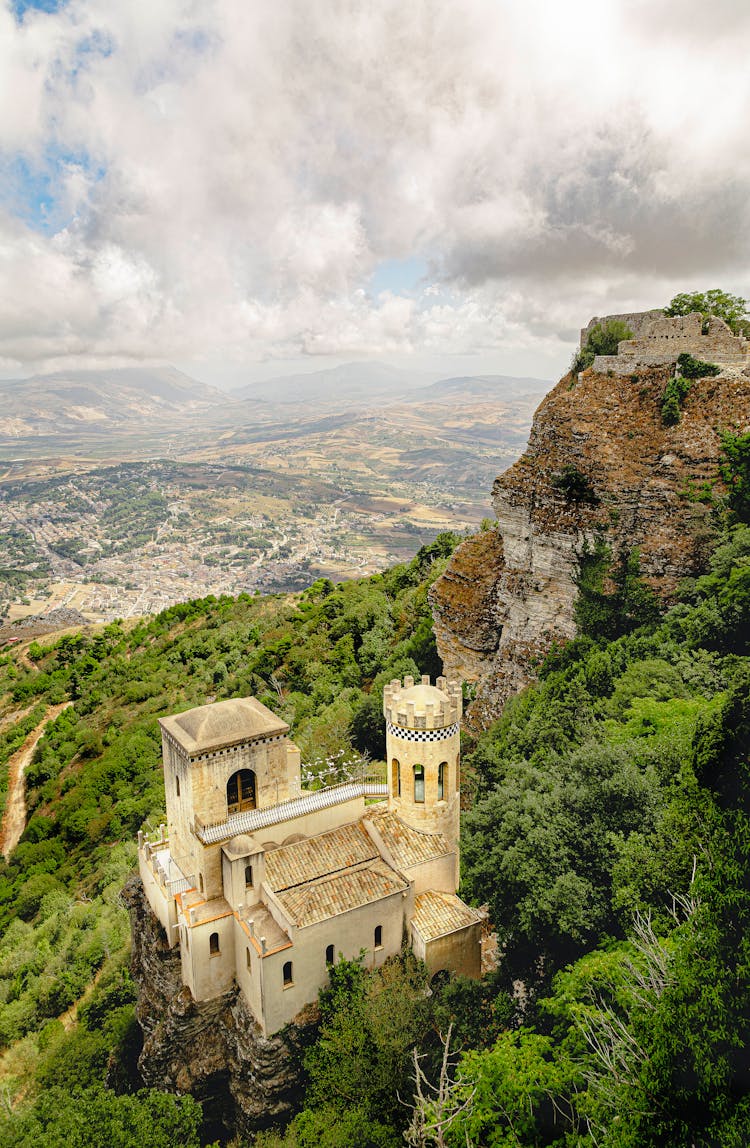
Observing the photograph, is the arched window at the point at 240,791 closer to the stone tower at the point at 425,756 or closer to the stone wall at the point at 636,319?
the stone tower at the point at 425,756

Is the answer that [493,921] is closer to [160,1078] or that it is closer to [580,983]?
[580,983]

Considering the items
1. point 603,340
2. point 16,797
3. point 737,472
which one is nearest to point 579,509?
point 737,472

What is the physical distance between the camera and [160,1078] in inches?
866

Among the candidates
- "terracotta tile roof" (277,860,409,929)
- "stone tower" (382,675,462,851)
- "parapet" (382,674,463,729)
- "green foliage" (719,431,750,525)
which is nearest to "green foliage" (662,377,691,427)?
"green foliage" (719,431,750,525)

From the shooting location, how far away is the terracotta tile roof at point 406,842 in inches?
858

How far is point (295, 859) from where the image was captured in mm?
21375

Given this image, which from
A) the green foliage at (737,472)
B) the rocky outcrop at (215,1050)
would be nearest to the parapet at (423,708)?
the rocky outcrop at (215,1050)

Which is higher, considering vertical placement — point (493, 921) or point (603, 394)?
point (603, 394)

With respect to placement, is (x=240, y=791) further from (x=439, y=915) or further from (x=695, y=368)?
(x=695, y=368)

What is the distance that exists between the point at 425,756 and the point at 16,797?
49982 millimetres

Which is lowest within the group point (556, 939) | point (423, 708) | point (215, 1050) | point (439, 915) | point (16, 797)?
point (16, 797)

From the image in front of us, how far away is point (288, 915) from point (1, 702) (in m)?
70.0

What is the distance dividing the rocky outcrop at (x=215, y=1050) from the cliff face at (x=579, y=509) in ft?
70.9

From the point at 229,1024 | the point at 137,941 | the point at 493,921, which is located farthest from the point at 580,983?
the point at 137,941
